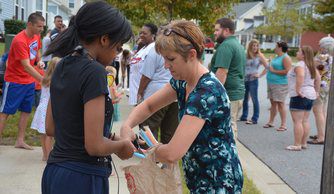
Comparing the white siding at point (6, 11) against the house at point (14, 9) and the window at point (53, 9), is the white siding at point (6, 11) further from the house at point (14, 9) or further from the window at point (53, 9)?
the window at point (53, 9)

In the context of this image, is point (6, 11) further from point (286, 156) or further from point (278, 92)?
point (286, 156)

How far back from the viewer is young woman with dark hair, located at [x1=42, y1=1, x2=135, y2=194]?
2.10m

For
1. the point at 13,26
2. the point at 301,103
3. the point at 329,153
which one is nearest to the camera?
the point at 329,153

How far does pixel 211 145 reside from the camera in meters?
2.39

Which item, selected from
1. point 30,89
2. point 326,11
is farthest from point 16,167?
point 326,11

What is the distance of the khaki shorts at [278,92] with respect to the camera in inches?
367

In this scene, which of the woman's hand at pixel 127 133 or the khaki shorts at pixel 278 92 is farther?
the khaki shorts at pixel 278 92

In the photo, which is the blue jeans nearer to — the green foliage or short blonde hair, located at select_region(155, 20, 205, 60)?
short blonde hair, located at select_region(155, 20, 205, 60)

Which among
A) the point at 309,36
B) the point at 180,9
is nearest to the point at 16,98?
the point at 180,9

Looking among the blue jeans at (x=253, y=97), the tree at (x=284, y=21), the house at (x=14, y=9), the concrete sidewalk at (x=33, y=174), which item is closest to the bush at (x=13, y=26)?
the house at (x=14, y=9)

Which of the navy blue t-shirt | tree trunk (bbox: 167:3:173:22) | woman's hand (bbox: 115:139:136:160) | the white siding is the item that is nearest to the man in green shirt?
woman's hand (bbox: 115:139:136:160)

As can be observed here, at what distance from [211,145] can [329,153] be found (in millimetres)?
959

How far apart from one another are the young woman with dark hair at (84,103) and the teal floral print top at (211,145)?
1.22 feet

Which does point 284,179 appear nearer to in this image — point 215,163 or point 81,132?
point 215,163
